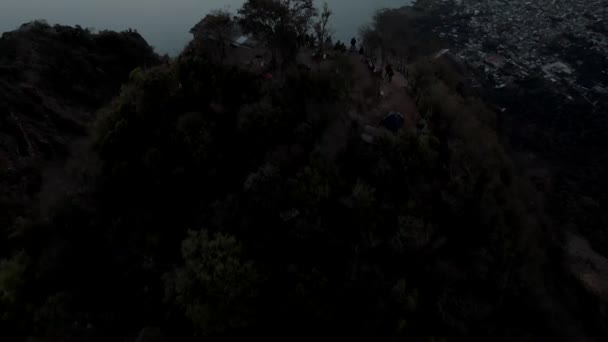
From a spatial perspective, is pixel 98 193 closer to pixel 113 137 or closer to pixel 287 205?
pixel 113 137

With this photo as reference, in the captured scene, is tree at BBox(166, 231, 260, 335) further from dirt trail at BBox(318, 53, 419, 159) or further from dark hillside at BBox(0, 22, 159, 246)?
dark hillside at BBox(0, 22, 159, 246)

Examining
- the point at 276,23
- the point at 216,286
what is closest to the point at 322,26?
the point at 276,23

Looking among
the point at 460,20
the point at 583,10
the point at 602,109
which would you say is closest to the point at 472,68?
the point at 602,109

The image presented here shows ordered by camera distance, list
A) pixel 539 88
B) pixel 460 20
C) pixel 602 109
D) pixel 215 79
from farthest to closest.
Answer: pixel 460 20 < pixel 539 88 < pixel 602 109 < pixel 215 79

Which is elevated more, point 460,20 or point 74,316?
point 460,20

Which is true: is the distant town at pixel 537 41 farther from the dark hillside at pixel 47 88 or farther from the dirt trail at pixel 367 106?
the dark hillside at pixel 47 88

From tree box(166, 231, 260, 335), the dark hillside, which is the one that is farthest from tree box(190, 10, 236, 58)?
the dark hillside
